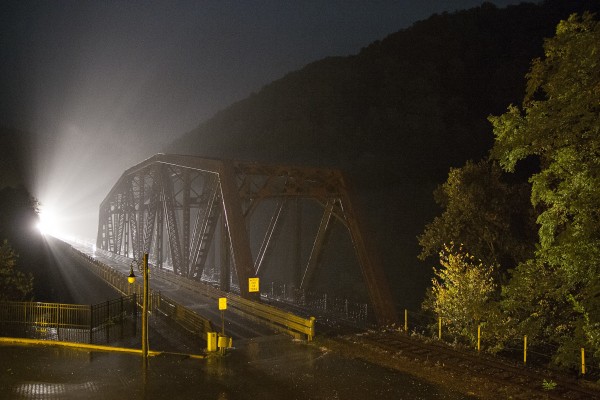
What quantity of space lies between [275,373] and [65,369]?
6.35m

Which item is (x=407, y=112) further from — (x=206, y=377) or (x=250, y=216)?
(x=206, y=377)

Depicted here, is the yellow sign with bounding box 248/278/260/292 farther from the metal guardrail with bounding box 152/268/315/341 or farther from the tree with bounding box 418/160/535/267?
the tree with bounding box 418/160/535/267

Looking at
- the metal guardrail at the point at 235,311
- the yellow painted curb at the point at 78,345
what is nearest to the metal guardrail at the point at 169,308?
the metal guardrail at the point at 235,311

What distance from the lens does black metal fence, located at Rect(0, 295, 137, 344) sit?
722 inches

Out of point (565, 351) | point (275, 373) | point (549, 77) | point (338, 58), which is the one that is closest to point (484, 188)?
point (549, 77)

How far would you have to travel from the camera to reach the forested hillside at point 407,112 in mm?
47375

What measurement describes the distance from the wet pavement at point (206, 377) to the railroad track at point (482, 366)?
5.15 feet

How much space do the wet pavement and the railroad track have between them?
1.57 metres

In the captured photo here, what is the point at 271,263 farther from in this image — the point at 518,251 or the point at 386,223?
the point at 518,251

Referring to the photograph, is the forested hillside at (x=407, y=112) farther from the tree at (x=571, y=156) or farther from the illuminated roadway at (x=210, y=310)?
the tree at (x=571, y=156)

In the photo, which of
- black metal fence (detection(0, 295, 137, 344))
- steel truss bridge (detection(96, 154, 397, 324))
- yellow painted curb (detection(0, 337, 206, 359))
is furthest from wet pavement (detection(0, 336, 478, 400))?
steel truss bridge (detection(96, 154, 397, 324))

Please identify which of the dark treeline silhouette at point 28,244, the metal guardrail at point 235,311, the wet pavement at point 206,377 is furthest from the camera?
the dark treeline silhouette at point 28,244

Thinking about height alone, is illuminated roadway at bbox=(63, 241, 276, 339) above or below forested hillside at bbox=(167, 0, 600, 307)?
below

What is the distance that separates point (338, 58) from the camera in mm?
92062
